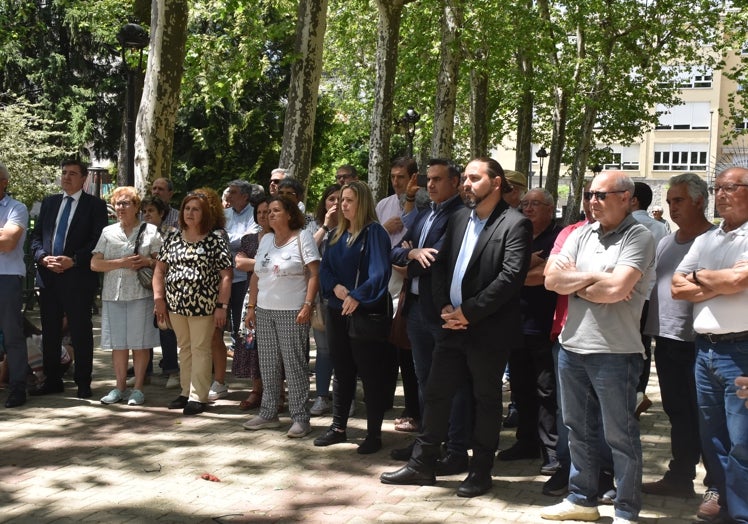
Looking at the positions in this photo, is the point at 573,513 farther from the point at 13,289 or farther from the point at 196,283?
the point at 13,289

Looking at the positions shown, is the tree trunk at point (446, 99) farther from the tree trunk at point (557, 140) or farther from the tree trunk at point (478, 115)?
the tree trunk at point (557, 140)

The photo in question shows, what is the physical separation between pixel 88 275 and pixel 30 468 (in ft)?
9.10

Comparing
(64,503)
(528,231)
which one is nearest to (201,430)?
(64,503)

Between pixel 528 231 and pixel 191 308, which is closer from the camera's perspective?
pixel 528 231

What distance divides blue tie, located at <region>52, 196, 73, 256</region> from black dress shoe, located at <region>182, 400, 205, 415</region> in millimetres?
2111

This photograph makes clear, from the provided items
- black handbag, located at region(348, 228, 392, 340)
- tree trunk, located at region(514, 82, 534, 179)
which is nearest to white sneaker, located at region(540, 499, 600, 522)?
black handbag, located at region(348, 228, 392, 340)

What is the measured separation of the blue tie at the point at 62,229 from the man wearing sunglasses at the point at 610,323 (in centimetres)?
552

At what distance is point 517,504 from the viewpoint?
606 centimetres

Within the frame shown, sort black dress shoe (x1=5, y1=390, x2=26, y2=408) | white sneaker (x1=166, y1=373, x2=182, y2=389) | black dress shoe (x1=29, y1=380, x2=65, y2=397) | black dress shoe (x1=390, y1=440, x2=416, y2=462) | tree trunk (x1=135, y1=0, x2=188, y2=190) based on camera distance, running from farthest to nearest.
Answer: tree trunk (x1=135, y1=0, x2=188, y2=190)
white sneaker (x1=166, y1=373, x2=182, y2=389)
black dress shoe (x1=29, y1=380, x2=65, y2=397)
black dress shoe (x1=5, y1=390, x2=26, y2=408)
black dress shoe (x1=390, y1=440, x2=416, y2=462)

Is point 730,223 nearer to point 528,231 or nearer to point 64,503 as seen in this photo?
point 528,231

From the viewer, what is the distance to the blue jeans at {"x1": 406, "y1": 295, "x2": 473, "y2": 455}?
6832mm

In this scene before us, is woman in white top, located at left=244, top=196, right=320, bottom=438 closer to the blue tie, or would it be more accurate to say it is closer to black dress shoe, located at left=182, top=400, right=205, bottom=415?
black dress shoe, located at left=182, top=400, right=205, bottom=415

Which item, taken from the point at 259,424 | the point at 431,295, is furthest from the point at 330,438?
the point at 431,295

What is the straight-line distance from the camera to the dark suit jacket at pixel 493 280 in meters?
5.93
